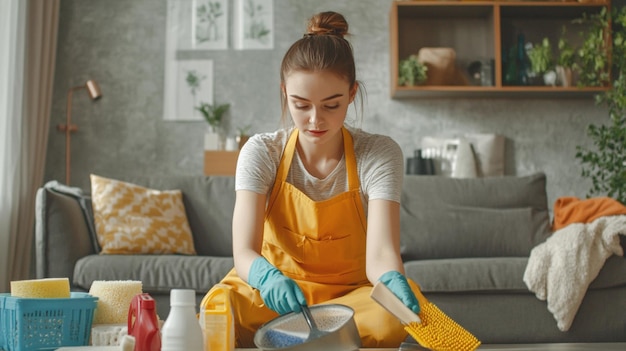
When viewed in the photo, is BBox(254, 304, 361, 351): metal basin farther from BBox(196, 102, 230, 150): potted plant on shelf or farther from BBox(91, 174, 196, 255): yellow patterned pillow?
BBox(196, 102, 230, 150): potted plant on shelf

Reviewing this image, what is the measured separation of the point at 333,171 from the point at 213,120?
2.48 meters

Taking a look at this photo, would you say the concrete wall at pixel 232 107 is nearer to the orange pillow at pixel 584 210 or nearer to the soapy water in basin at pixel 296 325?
the orange pillow at pixel 584 210

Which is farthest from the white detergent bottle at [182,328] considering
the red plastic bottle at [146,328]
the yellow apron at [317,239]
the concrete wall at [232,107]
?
the concrete wall at [232,107]

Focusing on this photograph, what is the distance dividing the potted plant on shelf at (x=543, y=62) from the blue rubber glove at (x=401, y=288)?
2.93m

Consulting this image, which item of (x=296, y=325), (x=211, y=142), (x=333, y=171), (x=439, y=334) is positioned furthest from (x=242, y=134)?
(x=439, y=334)

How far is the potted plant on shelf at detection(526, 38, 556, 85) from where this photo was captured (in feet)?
13.5

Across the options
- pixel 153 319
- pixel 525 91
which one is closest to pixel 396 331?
pixel 153 319

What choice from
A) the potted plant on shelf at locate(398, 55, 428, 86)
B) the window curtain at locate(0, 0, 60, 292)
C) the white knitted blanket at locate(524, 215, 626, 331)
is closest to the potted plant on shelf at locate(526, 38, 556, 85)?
the potted plant on shelf at locate(398, 55, 428, 86)

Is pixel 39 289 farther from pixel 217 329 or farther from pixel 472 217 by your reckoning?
pixel 472 217

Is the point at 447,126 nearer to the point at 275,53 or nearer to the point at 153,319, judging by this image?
the point at 275,53

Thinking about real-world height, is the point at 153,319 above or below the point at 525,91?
below

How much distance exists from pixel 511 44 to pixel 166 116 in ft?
6.78

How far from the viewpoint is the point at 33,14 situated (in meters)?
3.97

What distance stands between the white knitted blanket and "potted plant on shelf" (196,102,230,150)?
2.05 m
